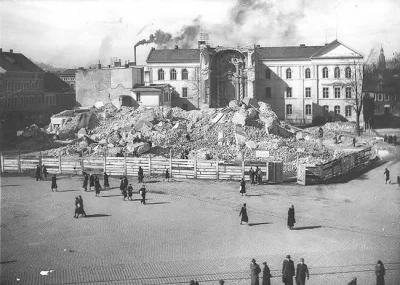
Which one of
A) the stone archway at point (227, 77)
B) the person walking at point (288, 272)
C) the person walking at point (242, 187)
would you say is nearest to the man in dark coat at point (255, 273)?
the person walking at point (288, 272)

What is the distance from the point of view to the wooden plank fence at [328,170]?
3394cm

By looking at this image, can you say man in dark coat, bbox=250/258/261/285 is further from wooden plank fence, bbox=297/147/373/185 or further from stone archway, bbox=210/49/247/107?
stone archway, bbox=210/49/247/107

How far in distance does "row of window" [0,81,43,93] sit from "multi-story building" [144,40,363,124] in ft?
49.2

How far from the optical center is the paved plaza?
60.8 feet

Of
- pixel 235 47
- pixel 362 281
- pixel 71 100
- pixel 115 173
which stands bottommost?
pixel 362 281

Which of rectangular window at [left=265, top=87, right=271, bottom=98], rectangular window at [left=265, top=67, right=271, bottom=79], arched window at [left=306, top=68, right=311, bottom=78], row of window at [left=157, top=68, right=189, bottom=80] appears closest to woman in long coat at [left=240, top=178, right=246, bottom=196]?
arched window at [left=306, top=68, right=311, bottom=78]

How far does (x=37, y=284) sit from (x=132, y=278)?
318 cm

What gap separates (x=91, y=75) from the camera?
71.8 metres

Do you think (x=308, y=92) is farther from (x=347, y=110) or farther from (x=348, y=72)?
(x=348, y=72)

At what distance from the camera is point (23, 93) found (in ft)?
222

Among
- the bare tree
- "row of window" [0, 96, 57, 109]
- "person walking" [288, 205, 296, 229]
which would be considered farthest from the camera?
the bare tree

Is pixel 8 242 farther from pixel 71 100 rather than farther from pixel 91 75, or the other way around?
pixel 71 100

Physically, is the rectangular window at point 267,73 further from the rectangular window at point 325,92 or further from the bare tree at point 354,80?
the bare tree at point 354,80

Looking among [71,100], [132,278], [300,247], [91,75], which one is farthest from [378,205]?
[71,100]
